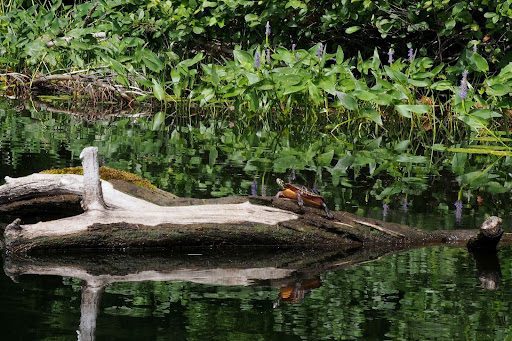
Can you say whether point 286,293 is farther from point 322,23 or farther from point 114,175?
point 322,23

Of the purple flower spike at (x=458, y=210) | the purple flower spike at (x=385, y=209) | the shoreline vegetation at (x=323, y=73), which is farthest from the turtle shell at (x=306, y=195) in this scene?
the shoreline vegetation at (x=323, y=73)

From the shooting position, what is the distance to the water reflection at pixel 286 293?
416 centimetres

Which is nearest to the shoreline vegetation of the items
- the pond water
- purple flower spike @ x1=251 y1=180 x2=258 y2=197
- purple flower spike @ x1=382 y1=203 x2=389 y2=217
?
purple flower spike @ x1=382 y1=203 x2=389 y2=217

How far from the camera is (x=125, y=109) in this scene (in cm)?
1335

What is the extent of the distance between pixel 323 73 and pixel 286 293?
5.85 metres

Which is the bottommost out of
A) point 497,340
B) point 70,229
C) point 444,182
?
point 497,340

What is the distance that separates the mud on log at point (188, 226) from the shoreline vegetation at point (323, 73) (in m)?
1.44

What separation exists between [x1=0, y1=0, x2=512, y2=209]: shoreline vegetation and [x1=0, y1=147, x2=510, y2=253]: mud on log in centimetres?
144

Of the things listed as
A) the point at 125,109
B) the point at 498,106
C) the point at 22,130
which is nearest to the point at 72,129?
the point at 22,130

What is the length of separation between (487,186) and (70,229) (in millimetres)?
3536

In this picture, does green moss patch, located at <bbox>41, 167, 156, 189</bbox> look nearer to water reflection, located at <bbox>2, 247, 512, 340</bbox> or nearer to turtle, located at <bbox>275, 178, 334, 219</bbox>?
turtle, located at <bbox>275, 178, 334, 219</bbox>

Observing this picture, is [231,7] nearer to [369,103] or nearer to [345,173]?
[369,103]

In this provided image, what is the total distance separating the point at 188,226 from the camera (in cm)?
558

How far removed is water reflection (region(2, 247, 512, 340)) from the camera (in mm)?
4156
